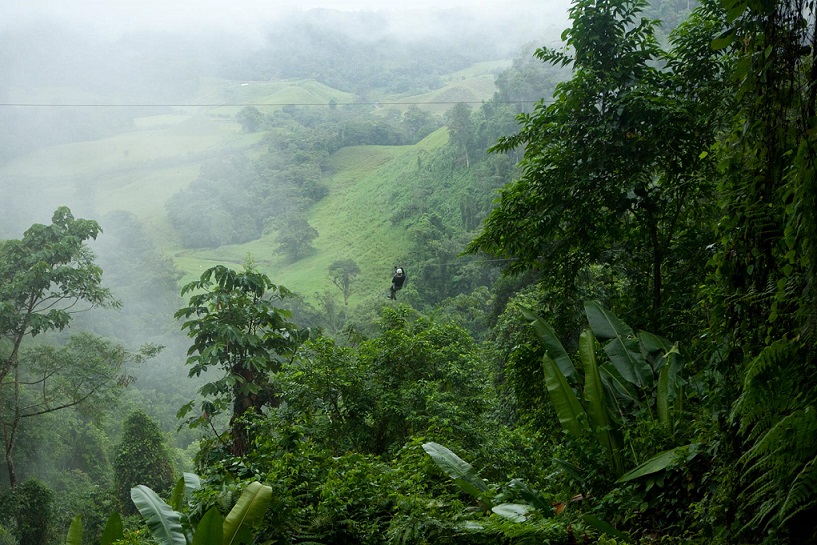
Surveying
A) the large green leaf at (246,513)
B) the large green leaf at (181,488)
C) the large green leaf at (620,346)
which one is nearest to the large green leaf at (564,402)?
the large green leaf at (620,346)

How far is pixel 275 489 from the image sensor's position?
A: 11.9ft

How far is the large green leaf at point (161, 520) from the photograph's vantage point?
3311 mm

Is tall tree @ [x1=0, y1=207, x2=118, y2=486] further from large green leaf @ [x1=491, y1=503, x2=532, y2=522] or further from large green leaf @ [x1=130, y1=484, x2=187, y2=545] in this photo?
large green leaf @ [x1=491, y1=503, x2=532, y2=522]

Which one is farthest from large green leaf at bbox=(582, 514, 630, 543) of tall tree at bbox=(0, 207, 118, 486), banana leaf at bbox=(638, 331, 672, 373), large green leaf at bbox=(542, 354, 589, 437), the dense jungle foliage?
tall tree at bbox=(0, 207, 118, 486)

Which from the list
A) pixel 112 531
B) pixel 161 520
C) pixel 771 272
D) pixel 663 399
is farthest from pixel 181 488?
pixel 771 272

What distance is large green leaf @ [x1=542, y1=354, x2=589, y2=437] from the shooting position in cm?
391

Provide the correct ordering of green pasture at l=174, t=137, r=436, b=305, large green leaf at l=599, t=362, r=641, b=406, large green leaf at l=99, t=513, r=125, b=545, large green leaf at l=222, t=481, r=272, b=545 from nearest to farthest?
large green leaf at l=222, t=481, r=272, b=545 < large green leaf at l=99, t=513, r=125, b=545 < large green leaf at l=599, t=362, r=641, b=406 < green pasture at l=174, t=137, r=436, b=305

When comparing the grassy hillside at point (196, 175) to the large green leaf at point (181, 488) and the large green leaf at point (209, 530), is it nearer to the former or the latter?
the large green leaf at point (181, 488)

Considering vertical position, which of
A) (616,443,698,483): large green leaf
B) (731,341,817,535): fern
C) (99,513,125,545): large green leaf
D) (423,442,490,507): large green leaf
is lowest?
(423,442,490,507): large green leaf

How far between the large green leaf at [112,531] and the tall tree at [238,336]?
3.90m

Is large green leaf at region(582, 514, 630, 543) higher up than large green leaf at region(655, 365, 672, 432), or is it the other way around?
large green leaf at region(655, 365, 672, 432)

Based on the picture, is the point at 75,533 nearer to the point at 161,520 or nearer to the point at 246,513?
the point at 161,520

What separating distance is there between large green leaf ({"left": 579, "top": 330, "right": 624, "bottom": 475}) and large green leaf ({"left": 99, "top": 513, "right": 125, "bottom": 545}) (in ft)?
8.58

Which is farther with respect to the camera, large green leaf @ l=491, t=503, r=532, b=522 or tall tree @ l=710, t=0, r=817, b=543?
large green leaf @ l=491, t=503, r=532, b=522
